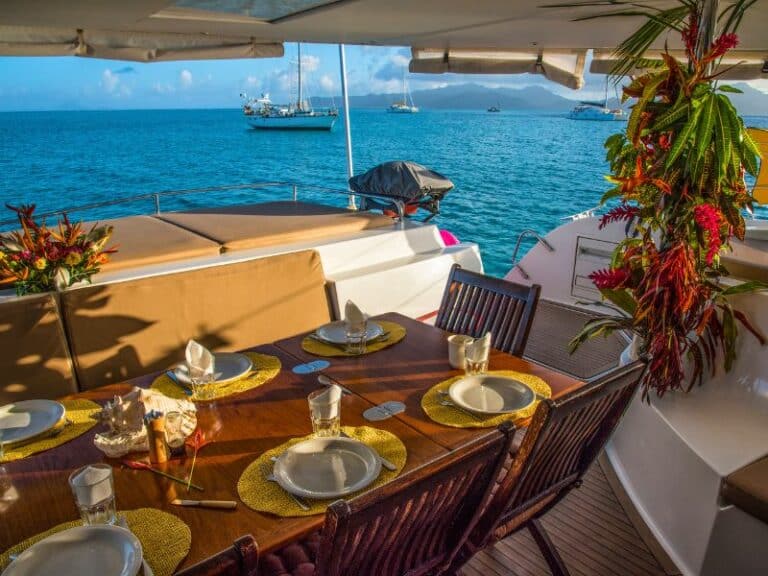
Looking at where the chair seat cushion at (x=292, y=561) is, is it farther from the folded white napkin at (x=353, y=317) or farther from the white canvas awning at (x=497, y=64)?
the white canvas awning at (x=497, y=64)

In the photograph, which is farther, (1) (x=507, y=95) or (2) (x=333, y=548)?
(1) (x=507, y=95)

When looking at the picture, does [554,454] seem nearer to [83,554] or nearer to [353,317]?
[353,317]

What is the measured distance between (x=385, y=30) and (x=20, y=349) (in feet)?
8.35

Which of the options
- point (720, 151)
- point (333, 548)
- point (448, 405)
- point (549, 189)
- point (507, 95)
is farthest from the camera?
point (507, 95)

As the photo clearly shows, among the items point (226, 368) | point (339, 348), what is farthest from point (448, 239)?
point (226, 368)

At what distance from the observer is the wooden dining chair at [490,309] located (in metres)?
2.07

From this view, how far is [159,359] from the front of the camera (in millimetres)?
2398

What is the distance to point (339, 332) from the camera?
2.06 meters

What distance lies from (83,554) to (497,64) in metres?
3.70

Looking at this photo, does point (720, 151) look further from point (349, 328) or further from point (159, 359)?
point (159, 359)

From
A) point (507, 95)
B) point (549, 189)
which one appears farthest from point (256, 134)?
point (507, 95)

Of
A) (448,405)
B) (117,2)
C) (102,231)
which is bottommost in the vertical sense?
(448,405)

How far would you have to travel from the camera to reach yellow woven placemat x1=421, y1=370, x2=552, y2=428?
145cm

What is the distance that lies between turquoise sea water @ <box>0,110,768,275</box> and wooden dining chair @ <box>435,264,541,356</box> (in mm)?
8772
